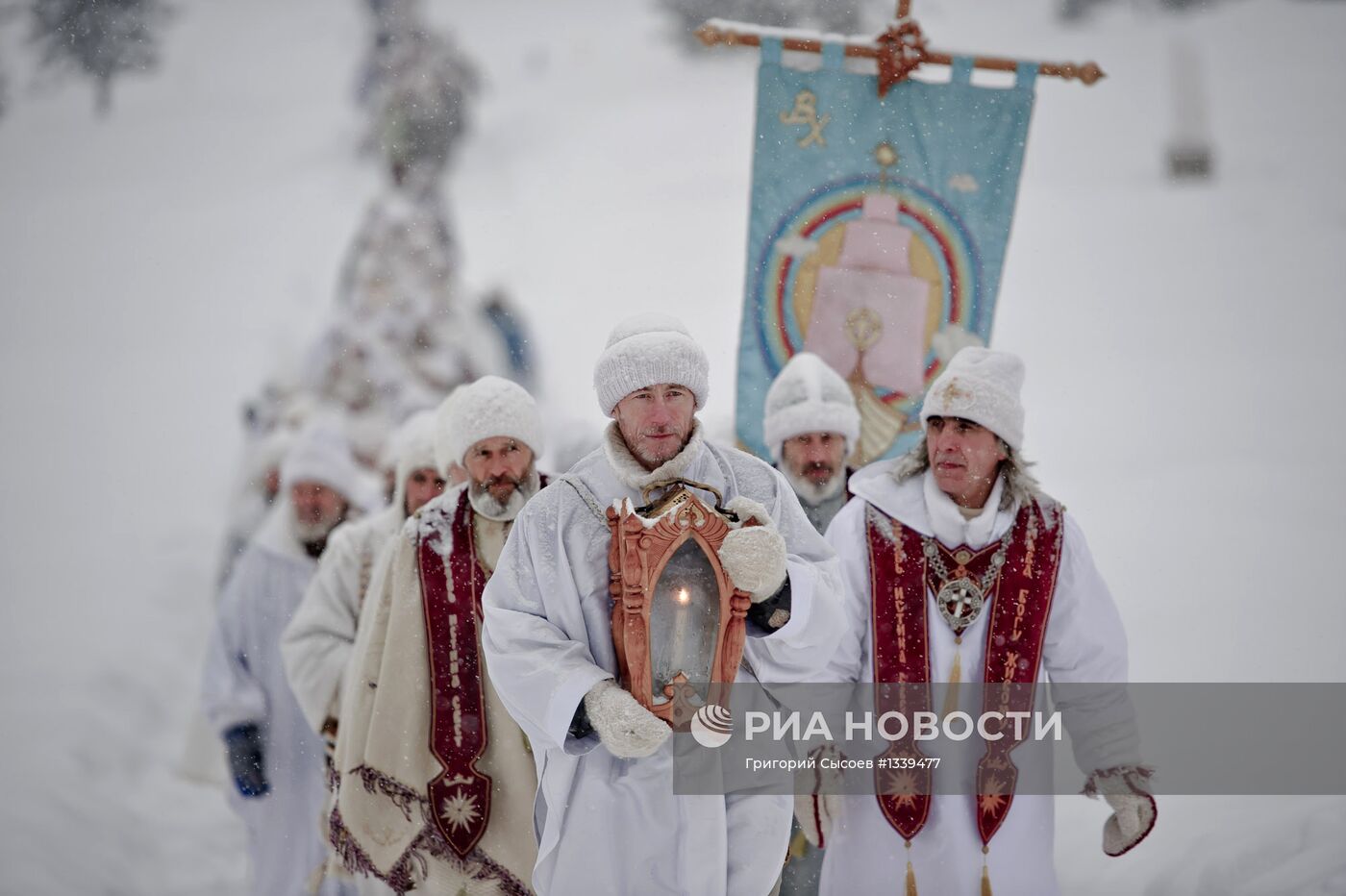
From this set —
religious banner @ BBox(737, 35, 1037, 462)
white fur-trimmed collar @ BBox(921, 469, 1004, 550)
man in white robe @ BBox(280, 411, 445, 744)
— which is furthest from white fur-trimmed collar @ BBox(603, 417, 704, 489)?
religious banner @ BBox(737, 35, 1037, 462)

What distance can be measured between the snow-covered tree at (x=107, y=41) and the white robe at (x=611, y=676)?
7.00 metres

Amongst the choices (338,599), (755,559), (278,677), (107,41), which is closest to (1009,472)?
(755,559)

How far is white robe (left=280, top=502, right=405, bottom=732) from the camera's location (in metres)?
4.14

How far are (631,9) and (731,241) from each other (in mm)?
3770

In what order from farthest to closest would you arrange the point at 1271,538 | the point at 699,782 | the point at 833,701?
the point at 1271,538 → the point at 833,701 → the point at 699,782

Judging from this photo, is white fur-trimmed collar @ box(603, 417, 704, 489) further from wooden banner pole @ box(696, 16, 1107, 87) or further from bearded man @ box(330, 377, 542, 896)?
wooden banner pole @ box(696, 16, 1107, 87)

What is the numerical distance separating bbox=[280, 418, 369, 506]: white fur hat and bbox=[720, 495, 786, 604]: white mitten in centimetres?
297

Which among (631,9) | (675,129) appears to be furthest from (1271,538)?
(631,9)

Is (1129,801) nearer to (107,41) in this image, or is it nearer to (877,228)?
(877,228)

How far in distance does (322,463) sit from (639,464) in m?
2.74

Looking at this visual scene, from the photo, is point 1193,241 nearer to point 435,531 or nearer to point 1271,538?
point 1271,538

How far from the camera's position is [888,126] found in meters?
5.04

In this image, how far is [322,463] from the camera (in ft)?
16.9

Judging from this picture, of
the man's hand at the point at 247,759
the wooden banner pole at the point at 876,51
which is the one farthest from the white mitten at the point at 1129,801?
the man's hand at the point at 247,759
